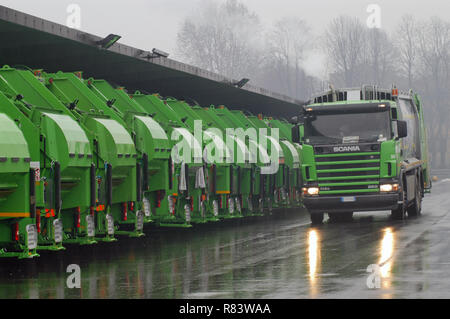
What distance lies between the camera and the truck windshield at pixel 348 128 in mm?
22625

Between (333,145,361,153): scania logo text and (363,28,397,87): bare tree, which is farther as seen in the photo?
(363,28,397,87): bare tree

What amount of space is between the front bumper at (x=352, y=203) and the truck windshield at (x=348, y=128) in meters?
1.37

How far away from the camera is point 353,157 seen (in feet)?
74.0

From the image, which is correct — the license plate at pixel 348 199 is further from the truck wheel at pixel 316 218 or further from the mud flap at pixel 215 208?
the mud flap at pixel 215 208

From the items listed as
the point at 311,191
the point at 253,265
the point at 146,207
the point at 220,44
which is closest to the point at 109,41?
the point at 146,207

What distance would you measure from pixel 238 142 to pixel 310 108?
9.07 ft

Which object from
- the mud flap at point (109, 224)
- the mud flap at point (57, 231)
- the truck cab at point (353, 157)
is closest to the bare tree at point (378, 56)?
the truck cab at point (353, 157)

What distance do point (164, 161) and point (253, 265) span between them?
21.0 ft

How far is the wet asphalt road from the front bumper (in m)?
1.07

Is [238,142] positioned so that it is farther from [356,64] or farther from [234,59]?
[356,64]

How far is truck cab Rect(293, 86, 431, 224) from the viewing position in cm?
2239

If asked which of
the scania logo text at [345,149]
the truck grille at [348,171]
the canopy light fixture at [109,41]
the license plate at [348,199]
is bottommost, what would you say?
the license plate at [348,199]

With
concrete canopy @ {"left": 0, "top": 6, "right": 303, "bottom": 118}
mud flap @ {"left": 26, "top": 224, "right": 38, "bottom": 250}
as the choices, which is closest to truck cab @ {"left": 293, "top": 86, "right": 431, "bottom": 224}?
concrete canopy @ {"left": 0, "top": 6, "right": 303, "bottom": 118}

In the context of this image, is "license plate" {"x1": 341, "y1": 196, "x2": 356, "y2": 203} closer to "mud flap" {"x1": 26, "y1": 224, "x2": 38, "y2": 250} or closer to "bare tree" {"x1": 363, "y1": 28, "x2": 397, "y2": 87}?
"mud flap" {"x1": 26, "y1": 224, "x2": 38, "y2": 250}
